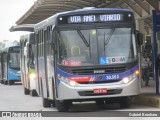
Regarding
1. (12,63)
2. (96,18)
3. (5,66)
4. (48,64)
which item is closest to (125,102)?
(96,18)

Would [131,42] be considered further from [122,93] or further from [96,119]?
[96,119]

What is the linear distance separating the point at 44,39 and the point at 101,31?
9.47 feet

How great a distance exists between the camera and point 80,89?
54.5ft

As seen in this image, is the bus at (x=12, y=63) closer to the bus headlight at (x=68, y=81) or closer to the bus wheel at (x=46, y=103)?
the bus wheel at (x=46, y=103)

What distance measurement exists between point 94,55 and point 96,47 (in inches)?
9.3

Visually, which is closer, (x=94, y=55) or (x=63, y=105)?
(x=94, y=55)

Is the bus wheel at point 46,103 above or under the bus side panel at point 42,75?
under

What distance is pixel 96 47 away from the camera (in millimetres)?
16906

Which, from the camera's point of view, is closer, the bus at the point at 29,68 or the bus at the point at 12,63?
the bus at the point at 29,68

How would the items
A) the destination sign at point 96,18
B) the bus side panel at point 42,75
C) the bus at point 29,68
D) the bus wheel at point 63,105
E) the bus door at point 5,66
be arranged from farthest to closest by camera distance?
the bus door at point 5,66, the bus at point 29,68, the bus side panel at point 42,75, the bus wheel at point 63,105, the destination sign at point 96,18

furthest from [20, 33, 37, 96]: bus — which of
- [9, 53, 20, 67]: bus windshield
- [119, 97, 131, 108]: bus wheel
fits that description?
[9, 53, 20, 67]: bus windshield

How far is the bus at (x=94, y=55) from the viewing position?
16.7m

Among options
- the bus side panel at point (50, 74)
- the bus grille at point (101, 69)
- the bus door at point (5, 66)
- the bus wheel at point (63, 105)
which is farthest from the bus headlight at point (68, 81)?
the bus door at point (5, 66)

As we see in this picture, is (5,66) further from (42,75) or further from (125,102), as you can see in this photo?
(125,102)
